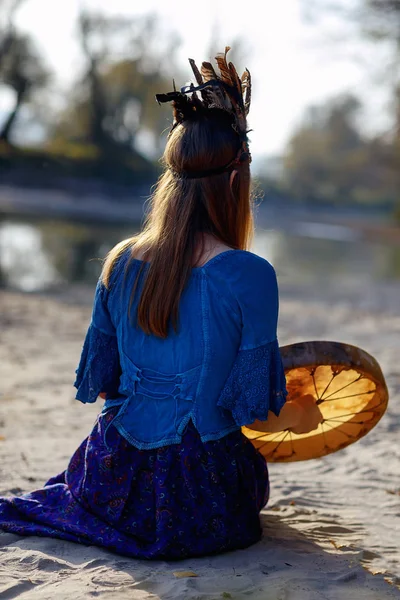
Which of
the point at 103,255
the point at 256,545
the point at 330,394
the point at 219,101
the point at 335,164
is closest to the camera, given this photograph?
the point at 219,101

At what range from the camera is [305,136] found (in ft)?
216

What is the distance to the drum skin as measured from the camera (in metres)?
2.94

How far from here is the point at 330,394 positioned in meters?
3.17

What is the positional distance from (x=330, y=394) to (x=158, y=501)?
0.88 m

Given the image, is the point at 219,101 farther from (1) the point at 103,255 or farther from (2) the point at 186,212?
(1) the point at 103,255

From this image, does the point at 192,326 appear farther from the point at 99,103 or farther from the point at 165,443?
the point at 99,103

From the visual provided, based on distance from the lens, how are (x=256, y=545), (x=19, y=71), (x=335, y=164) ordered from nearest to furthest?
(x=256, y=545) < (x=19, y=71) < (x=335, y=164)

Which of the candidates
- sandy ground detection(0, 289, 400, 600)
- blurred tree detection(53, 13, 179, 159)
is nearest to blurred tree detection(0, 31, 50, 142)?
blurred tree detection(53, 13, 179, 159)

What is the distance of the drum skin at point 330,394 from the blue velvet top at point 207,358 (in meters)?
0.34

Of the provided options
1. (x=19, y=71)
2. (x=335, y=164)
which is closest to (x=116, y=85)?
(x=19, y=71)

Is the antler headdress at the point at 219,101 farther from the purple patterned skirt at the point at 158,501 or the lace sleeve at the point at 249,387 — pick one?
the purple patterned skirt at the point at 158,501

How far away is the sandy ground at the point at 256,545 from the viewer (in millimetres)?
2424

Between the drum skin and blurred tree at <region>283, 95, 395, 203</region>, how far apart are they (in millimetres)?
47919

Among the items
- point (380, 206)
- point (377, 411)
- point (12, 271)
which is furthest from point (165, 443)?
point (380, 206)
